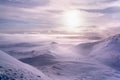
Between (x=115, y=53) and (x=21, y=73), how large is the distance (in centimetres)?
1985

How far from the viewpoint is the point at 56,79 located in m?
17.8

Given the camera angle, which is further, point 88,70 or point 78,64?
point 78,64

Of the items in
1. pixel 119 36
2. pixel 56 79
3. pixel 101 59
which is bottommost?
pixel 56 79

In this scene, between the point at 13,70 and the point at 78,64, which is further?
the point at 78,64

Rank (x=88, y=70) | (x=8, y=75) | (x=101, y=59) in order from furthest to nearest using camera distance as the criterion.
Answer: (x=101, y=59) → (x=88, y=70) → (x=8, y=75)

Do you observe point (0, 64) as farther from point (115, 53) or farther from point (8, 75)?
point (115, 53)

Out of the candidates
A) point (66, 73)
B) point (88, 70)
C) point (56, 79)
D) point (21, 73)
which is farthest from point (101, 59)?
point (21, 73)

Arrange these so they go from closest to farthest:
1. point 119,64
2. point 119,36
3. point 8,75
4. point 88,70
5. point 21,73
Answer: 1. point 8,75
2. point 21,73
3. point 88,70
4. point 119,64
5. point 119,36

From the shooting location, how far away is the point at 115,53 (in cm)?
3048

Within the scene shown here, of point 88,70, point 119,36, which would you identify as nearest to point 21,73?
point 88,70

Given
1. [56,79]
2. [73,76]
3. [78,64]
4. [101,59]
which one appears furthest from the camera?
[101,59]

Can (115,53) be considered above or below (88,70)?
above

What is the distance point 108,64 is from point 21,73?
16.9 metres

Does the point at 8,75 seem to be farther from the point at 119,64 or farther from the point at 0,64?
the point at 119,64
